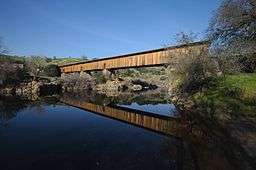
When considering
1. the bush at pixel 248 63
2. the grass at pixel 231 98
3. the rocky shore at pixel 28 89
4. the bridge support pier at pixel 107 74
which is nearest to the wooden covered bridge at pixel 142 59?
the bridge support pier at pixel 107 74

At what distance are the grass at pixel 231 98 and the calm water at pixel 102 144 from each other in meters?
2.97

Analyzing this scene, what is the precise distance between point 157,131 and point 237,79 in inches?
447

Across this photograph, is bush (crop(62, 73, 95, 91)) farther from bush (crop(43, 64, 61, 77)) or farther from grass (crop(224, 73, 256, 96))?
grass (crop(224, 73, 256, 96))

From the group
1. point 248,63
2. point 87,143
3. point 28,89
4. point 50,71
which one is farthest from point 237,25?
point 50,71

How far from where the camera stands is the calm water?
12086 millimetres

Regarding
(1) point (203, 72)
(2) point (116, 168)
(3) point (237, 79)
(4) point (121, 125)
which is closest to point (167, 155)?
(2) point (116, 168)

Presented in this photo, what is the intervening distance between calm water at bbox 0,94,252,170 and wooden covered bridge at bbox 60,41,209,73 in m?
14.0

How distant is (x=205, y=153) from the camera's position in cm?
1349

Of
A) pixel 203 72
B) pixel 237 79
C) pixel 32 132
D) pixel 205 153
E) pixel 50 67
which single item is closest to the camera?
pixel 205 153

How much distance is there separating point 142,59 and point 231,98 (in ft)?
95.8

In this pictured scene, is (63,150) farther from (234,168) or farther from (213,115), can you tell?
(213,115)

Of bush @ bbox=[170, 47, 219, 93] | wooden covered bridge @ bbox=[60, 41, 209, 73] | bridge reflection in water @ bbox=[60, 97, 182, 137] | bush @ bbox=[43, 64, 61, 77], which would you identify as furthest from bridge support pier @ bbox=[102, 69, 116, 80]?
bridge reflection in water @ bbox=[60, 97, 182, 137]

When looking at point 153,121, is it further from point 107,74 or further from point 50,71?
point 50,71

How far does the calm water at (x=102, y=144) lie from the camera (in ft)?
39.7
